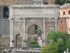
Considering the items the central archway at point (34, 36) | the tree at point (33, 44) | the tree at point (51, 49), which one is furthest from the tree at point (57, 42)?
the central archway at point (34, 36)

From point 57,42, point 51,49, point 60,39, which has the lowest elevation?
point 51,49

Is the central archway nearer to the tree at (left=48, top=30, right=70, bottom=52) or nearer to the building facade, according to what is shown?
the building facade

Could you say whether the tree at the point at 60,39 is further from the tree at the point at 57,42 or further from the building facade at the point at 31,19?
the building facade at the point at 31,19

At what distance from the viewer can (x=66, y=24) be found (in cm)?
8000

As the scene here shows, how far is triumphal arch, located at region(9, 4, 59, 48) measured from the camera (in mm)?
70562

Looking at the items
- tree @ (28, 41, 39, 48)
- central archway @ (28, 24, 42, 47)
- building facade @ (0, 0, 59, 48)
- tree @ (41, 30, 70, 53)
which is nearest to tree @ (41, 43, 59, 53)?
tree @ (41, 30, 70, 53)

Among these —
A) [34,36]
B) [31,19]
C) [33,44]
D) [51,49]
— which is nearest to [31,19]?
[31,19]

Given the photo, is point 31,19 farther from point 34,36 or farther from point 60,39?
point 34,36

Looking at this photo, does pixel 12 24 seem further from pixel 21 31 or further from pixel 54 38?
pixel 54 38

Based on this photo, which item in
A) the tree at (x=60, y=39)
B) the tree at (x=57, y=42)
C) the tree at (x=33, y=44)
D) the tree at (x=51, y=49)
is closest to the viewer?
the tree at (x=51, y=49)

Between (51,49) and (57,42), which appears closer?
(51,49)

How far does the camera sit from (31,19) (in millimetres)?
71125

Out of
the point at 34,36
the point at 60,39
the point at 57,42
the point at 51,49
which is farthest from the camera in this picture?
the point at 34,36

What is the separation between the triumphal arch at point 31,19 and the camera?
70.6 metres
